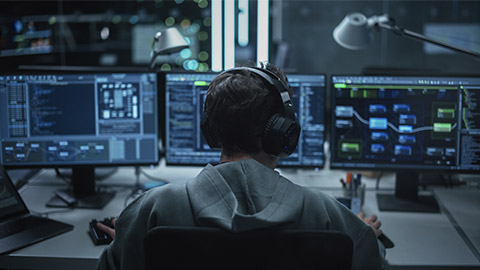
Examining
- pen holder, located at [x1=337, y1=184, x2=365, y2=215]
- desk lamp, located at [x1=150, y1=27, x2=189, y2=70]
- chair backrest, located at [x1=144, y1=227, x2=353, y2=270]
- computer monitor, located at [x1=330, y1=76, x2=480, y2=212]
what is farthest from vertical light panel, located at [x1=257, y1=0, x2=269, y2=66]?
chair backrest, located at [x1=144, y1=227, x2=353, y2=270]

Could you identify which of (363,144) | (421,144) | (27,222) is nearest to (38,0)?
(27,222)

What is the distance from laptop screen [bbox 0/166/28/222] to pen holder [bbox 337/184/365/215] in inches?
43.9

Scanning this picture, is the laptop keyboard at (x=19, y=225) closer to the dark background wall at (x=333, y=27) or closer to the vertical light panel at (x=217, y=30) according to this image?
the vertical light panel at (x=217, y=30)

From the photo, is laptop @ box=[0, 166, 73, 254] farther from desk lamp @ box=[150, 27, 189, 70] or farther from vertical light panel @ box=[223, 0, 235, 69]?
vertical light panel @ box=[223, 0, 235, 69]

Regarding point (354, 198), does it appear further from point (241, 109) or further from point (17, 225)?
point (17, 225)

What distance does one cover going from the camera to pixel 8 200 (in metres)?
1.65

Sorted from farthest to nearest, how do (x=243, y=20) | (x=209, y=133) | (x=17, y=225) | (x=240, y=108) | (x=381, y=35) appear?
(x=381, y=35) → (x=243, y=20) → (x=17, y=225) → (x=209, y=133) → (x=240, y=108)

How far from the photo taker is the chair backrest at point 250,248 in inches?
34.0

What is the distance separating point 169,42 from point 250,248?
1.26 meters

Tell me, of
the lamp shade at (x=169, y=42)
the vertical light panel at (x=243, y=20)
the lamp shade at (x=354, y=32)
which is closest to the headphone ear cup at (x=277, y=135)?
the lamp shade at (x=169, y=42)

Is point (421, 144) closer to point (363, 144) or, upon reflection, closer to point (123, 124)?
point (363, 144)

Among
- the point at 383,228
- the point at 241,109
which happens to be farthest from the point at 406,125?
the point at 241,109

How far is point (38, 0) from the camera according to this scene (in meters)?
2.71

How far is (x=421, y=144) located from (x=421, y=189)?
0.32 m
